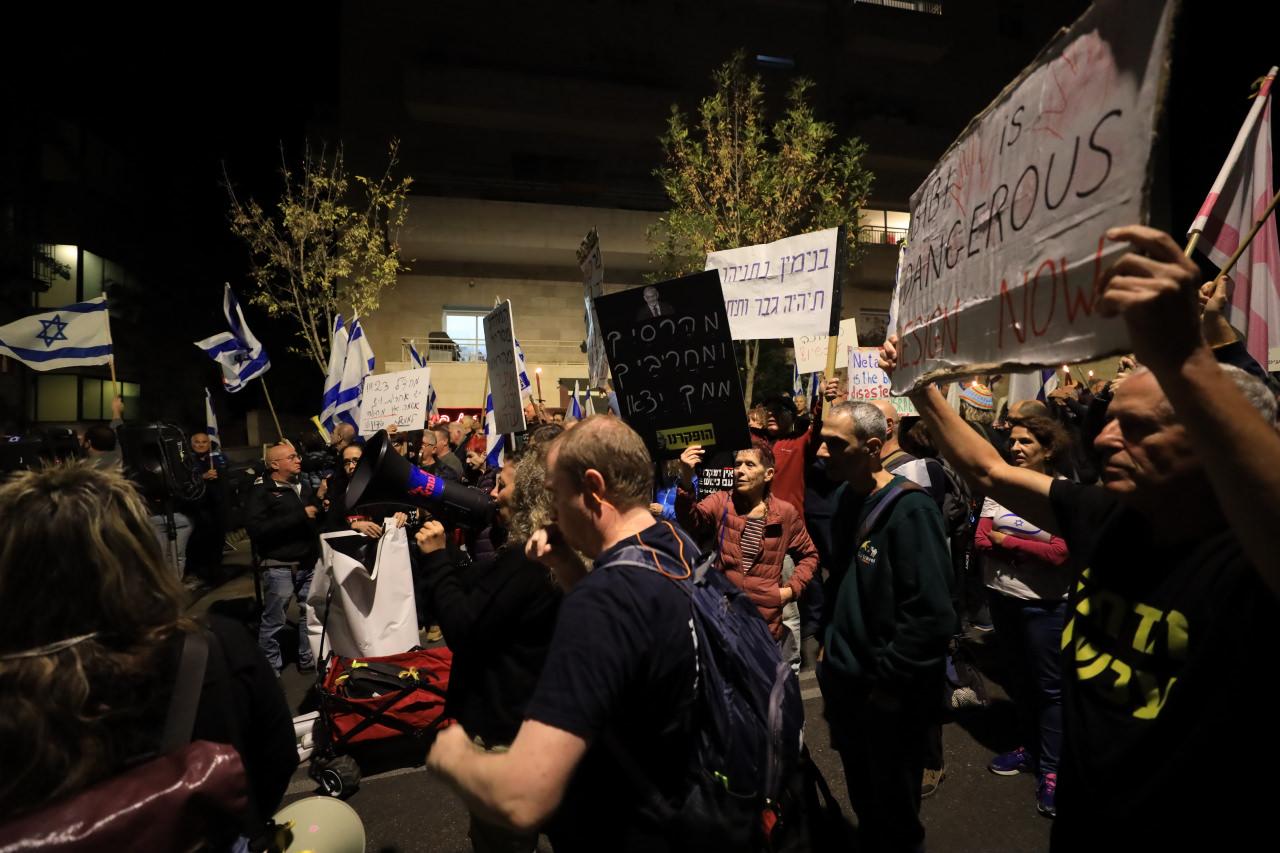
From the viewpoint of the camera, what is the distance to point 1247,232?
2752mm

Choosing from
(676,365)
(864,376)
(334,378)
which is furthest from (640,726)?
(334,378)

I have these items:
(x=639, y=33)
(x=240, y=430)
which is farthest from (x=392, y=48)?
(x=240, y=430)

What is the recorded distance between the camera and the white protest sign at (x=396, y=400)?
883cm

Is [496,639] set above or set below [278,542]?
above

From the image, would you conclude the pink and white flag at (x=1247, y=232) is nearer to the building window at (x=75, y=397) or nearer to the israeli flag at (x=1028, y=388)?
the israeli flag at (x=1028, y=388)

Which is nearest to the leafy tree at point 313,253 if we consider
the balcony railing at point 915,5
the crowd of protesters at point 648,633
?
the crowd of protesters at point 648,633

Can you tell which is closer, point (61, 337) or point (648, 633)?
point (648, 633)

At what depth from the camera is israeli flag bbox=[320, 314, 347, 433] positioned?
845cm

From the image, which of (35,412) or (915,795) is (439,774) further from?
(35,412)

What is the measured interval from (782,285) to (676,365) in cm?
191

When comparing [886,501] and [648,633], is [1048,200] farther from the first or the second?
[886,501]

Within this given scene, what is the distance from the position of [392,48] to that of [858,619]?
27094 millimetres

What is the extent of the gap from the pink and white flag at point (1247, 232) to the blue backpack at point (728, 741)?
8.56 ft

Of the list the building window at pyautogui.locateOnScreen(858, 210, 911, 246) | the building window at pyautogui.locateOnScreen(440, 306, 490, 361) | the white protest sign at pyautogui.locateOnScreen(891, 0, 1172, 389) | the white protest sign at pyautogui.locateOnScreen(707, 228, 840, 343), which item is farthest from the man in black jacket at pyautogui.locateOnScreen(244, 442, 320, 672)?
the building window at pyautogui.locateOnScreen(858, 210, 911, 246)
